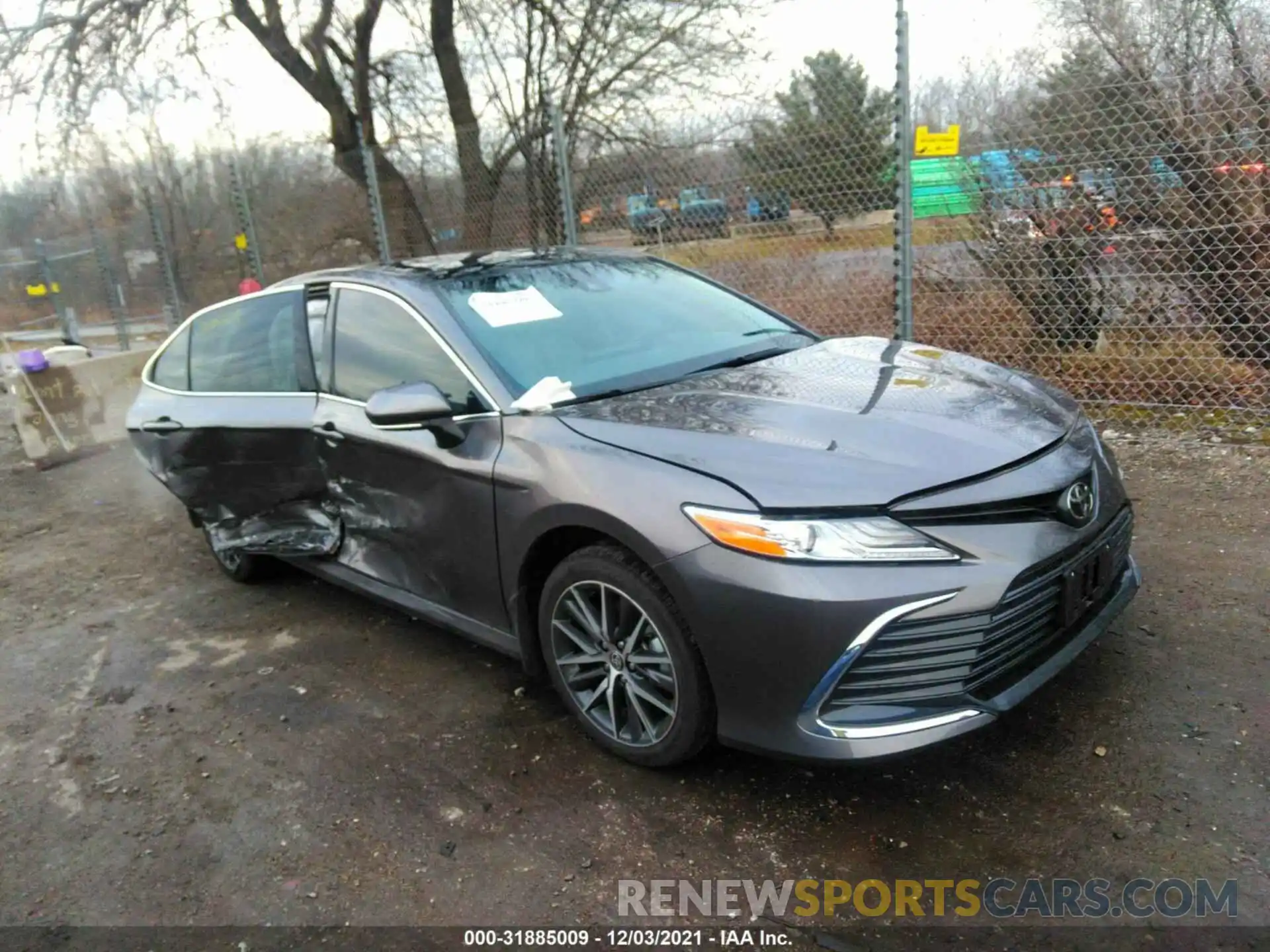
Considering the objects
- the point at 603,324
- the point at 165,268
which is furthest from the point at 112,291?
the point at 603,324

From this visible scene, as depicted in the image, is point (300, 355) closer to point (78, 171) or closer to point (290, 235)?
point (290, 235)

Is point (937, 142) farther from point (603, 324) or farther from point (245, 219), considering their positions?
point (245, 219)

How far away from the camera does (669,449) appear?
2.67 meters

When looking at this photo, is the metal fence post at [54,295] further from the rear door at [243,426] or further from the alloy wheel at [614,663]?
the alloy wheel at [614,663]

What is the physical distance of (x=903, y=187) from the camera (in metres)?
5.78

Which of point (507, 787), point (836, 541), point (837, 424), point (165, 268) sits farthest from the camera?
point (165, 268)

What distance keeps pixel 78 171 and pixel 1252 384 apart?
15.9 metres

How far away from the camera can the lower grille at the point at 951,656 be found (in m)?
2.32

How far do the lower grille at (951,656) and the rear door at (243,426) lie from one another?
246cm

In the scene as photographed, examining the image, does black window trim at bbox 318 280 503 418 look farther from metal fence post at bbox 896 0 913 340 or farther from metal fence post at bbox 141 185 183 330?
metal fence post at bbox 141 185 183 330

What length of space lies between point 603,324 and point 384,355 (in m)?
0.88

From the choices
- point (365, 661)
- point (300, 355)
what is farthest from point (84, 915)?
point (300, 355)

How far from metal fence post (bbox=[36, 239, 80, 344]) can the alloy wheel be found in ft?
46.4

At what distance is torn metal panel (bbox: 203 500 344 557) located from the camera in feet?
13.0
